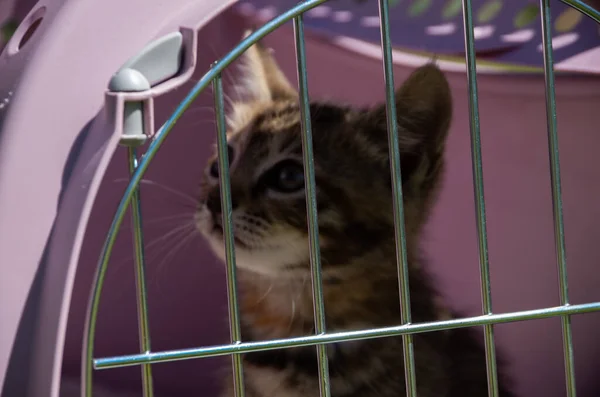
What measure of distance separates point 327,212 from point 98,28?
0.53 m

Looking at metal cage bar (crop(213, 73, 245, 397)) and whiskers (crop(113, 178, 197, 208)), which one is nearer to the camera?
metal cage bar (crop(213, 73, 245, 397))

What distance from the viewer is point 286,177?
3.96 feet

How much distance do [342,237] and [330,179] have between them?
3.5 inches

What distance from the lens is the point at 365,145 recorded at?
1264mm

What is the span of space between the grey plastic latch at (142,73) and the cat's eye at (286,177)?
538 mm

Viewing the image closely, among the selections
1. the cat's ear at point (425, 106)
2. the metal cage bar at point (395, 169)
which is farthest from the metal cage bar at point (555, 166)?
the cat's ear at point (425, 106)

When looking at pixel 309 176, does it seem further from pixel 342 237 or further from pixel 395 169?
pixel 342 237

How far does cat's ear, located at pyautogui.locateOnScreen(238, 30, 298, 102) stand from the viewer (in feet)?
4.42

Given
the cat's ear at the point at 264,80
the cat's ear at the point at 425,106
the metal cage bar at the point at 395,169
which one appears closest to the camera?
the metal cage bar at the point at 395,169

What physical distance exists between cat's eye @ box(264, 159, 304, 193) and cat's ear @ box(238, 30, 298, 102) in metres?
0.19

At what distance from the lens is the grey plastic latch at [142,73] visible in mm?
628

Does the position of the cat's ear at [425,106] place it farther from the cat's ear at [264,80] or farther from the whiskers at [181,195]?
the whiskers at [181,195]

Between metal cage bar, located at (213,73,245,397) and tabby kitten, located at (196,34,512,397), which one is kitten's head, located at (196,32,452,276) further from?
metal cage bar, located at (213,73,245,397)

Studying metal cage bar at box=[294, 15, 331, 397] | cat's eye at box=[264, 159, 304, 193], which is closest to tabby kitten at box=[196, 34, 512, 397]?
cat's eye at box=[264, 159, 304, 193]
